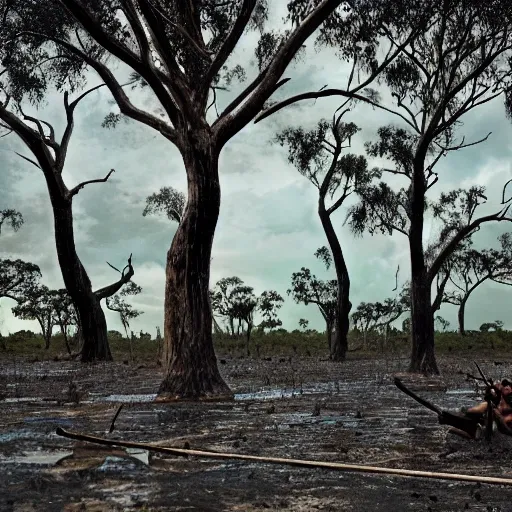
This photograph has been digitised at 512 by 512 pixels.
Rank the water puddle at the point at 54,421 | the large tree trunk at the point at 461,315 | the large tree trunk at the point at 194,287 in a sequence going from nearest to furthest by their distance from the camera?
the water puddle at the point at 54,421
the large tree trunk at the point at 194,287
the large tree trunk at the point at 461,315

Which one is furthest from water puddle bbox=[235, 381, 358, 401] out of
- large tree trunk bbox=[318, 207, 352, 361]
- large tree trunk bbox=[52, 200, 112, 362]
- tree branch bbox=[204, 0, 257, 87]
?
large tree trunk bbox=[318, 207, 352, 361]

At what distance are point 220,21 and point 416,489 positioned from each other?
538 inches

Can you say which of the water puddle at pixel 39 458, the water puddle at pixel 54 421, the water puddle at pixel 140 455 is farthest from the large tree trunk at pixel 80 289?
the water puddle at pixel 140 455

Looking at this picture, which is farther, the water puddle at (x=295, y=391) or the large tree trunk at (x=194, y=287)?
the large tree trunk at (x=194, y=287)

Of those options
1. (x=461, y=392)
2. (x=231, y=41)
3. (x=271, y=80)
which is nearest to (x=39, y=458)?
(x=271, y=80)

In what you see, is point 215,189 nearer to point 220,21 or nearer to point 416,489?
point 220,21

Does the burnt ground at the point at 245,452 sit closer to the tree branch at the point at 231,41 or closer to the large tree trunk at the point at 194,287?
the large tree trunk at the point at 194,287

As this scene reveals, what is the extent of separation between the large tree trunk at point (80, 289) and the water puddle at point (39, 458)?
1720 centimetres

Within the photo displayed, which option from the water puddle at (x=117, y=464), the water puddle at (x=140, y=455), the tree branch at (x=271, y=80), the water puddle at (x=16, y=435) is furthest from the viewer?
the tree branch at (x=271, y=80)

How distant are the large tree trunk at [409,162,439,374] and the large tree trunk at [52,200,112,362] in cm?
1060

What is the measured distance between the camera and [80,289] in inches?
905

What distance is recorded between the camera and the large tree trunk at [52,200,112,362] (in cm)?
2231

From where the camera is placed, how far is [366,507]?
152 inches

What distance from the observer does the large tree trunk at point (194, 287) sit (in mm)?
11422
